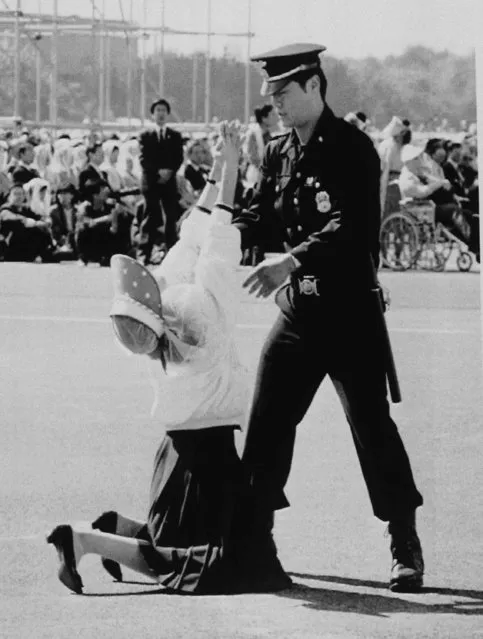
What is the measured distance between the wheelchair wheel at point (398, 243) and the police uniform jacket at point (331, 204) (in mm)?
14125

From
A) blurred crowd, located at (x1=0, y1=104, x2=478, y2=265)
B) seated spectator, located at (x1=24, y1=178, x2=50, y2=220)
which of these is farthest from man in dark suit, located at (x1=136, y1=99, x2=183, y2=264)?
seated spectator, located at (x1=24, y1=178, x2=50, y2=220)

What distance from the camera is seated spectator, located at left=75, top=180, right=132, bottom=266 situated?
20.8m

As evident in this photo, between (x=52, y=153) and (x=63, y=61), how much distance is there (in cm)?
1275

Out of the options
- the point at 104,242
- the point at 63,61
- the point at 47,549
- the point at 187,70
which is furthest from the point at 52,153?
the point at 47,549

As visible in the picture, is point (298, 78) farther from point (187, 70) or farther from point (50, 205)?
point (187, 70)

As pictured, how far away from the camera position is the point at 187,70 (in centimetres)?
4362

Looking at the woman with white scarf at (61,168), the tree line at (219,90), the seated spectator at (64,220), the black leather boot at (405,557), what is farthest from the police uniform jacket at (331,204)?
the tree line at (219,90)

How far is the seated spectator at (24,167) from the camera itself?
22.8m

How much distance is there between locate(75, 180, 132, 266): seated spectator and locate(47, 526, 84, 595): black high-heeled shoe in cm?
1471

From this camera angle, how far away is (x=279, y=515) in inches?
291

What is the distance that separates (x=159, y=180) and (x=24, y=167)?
3.17m

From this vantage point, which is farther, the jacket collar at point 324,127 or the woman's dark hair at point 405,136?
→ the woman's dark hair at point 405,136

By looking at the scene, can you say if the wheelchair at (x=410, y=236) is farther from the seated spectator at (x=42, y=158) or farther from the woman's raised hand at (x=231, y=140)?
the woman's raised hand at (x=231, y=140)

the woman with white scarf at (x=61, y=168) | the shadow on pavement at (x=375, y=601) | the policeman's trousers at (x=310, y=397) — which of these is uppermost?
the woman with white scarf at (x=61, y=168)
